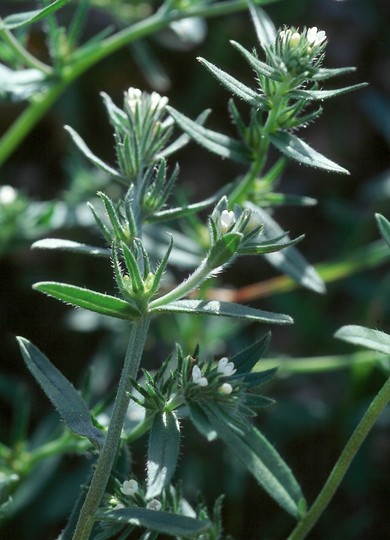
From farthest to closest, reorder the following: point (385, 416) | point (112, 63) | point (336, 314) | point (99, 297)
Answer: point (112, 63) < point (336, 314) < point (385, 416) < point (99, 297)

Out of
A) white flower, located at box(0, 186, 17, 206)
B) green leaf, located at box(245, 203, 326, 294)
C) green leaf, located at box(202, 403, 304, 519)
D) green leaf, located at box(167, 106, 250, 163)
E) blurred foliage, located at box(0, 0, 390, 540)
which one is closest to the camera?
green leaf, located at box(202, 403, 304, 519)

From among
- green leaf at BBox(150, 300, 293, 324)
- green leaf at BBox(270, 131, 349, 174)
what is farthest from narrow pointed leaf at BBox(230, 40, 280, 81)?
green leaf at BBox(150, 300, 293, 324)

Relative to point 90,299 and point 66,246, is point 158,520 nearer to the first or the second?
point 90,299

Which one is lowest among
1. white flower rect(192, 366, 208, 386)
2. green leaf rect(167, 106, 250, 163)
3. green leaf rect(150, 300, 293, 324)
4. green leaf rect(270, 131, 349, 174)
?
white flower rect(192, 366, 208, 386)

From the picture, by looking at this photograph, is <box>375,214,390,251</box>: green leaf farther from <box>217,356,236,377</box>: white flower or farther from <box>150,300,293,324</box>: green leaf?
<box>217,356,236,377</box>: white flower

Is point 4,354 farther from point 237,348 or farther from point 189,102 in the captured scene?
point 189,102

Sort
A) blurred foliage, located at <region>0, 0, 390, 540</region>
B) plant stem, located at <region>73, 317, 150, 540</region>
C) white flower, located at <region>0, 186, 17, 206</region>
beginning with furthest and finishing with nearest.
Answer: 1. blurred foliage, located at <region>0, 0, 390, 540</region>
2. white flower, located at <region>0, 186, 17, 206</region>
3. plant stem, located at <region>73, 317, 150, 540</region>

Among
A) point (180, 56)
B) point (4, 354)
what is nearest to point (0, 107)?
point (180, 56)

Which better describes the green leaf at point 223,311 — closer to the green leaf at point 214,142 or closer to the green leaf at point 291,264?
the green leaf at point 214,142
